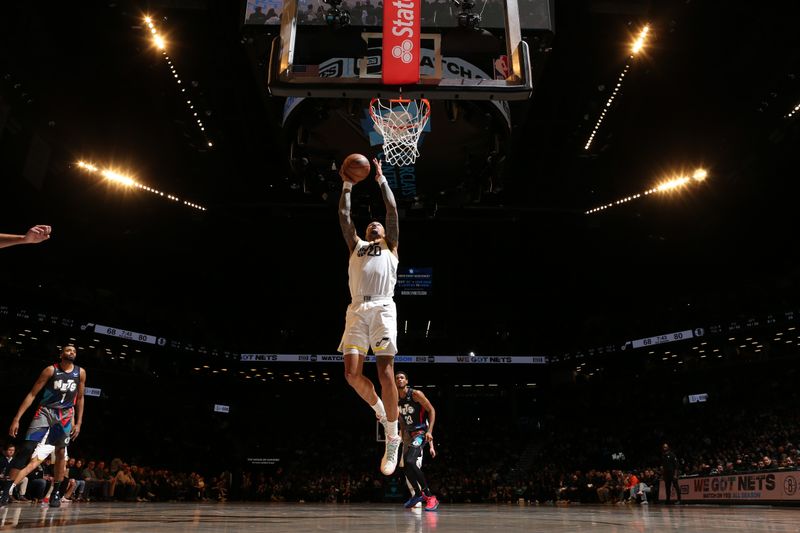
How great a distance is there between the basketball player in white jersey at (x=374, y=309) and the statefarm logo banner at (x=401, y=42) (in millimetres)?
1798

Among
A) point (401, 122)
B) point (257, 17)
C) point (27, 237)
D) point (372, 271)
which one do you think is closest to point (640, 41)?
point (401, 122)

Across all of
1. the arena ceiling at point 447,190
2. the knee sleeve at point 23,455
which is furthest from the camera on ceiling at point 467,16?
the knee sleeve at point 23,455

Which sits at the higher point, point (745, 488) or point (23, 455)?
point (23, 455)

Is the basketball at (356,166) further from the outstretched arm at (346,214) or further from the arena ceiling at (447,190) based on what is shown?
the arena ceiling at (447,190)

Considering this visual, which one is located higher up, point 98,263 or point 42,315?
point 98,263

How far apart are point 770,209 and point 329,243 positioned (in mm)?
17100

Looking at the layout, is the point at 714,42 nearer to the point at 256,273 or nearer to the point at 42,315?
the point at 256,273

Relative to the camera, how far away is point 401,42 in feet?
23.3

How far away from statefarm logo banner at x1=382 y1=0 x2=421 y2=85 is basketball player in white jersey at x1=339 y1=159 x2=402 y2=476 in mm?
1798

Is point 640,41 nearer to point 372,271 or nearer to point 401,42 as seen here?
point 401,42

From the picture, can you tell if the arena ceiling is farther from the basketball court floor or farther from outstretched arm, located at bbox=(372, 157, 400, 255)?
the basketball court floor

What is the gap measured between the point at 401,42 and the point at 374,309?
3.49 m

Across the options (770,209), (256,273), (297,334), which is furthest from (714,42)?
(297,334)

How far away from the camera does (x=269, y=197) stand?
827 inches
